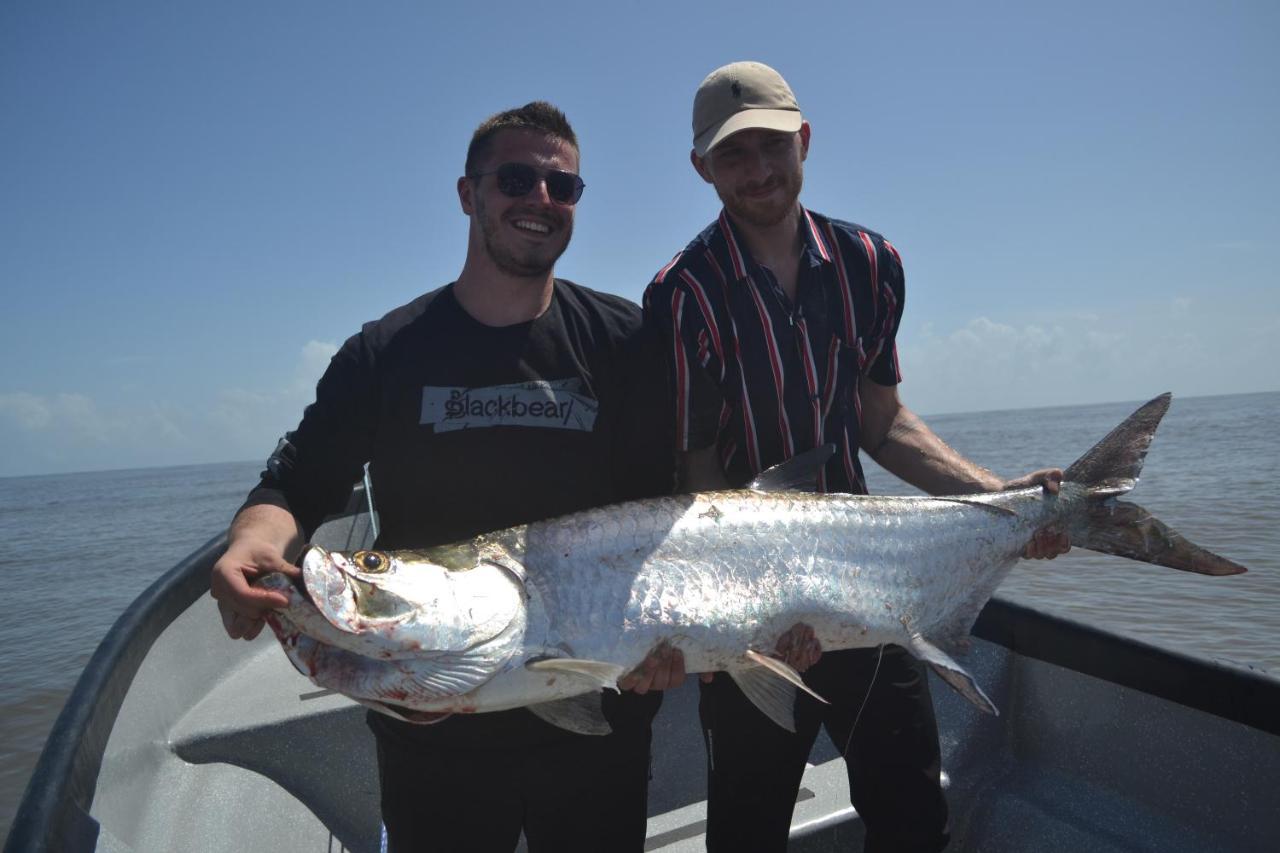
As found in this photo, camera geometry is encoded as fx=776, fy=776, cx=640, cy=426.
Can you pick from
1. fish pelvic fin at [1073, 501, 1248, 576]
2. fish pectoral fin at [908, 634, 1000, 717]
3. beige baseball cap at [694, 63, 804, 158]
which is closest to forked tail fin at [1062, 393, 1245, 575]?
fish pelvic fin at [1073, 501, 1248, 576]

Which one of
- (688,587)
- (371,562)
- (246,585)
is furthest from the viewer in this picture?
(688,587)

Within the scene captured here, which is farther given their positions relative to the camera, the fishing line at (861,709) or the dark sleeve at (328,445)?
the fishing line at (861,709)

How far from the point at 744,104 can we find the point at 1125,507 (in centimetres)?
219

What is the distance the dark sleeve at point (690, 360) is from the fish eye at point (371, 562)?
121cm

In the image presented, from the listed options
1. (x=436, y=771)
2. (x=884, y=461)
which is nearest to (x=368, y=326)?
(x=436, y=771)

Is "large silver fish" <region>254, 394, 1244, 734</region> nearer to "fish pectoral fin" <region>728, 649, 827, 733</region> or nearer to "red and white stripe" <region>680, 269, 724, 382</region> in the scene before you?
"fish pectoral fin" <region>728, 649, 827, 733</region>

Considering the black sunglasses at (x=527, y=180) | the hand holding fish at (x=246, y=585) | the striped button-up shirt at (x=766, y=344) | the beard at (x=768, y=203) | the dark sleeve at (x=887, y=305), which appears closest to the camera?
the hand holding fish at (x=246, y=585)

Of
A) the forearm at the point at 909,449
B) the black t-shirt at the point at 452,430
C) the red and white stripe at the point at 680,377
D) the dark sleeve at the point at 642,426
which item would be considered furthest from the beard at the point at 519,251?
the forearm at the point at 909,449

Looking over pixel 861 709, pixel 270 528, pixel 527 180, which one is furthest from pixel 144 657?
pixel 861 709

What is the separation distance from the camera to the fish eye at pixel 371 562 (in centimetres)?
222

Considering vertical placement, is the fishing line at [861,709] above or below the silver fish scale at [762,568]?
below

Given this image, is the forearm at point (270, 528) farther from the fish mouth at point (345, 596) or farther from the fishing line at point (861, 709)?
the fishing line at point (861, 709)

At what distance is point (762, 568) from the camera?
2.70 meters

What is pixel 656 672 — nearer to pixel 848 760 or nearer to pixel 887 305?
pixel 848 760
